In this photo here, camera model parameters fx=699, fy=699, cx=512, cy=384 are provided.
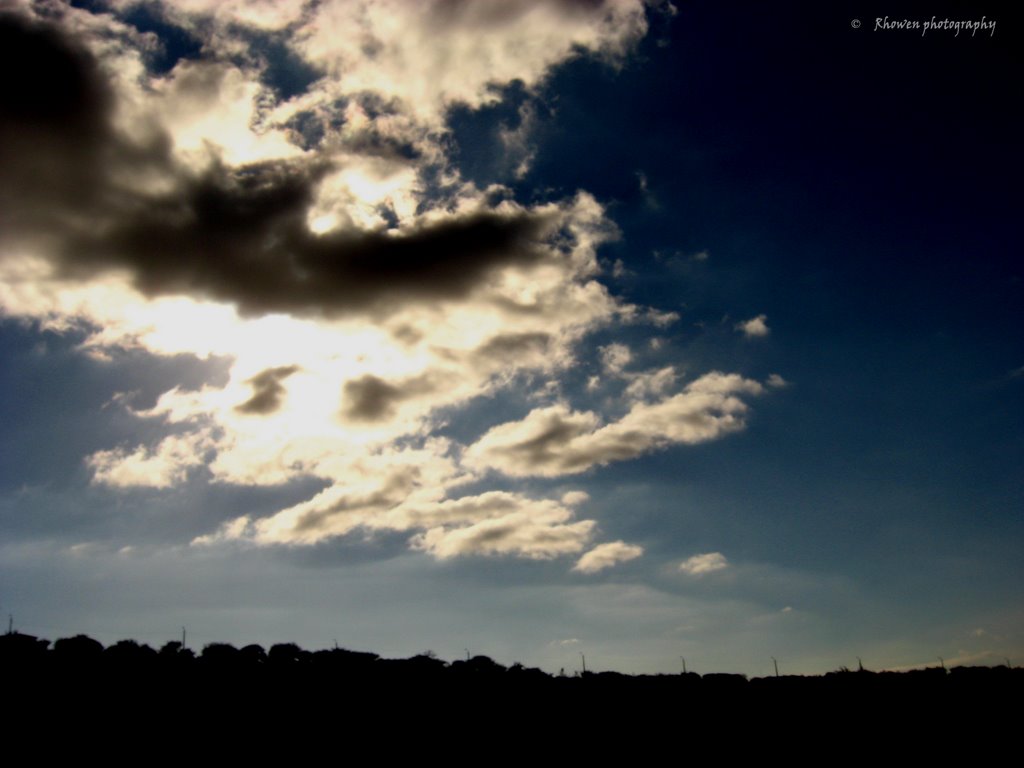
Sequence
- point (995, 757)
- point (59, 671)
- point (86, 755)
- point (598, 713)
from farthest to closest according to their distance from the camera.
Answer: point (995, 757) → point (598, 713) → point (59, 671) → point (86, 755)

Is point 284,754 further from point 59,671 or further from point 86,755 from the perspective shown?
point 59,671

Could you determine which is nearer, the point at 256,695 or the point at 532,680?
the point at 256,695

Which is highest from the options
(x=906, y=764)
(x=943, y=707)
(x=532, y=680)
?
(x=532, y=680)

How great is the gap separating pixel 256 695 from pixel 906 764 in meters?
17.5

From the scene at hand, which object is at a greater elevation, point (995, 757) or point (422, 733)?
point (422, 733)

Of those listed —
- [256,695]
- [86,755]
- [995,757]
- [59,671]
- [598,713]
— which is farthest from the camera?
[995,757]

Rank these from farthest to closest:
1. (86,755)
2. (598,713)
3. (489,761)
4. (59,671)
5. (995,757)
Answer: (995,757) → (598,713) → (489,761) → (59,671) → (86,755)

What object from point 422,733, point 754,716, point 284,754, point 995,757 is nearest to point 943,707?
point 995,757

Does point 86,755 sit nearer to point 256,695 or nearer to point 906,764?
point 256,695

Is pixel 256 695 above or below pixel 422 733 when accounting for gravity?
above

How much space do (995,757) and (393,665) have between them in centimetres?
1735

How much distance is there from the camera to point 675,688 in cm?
2005

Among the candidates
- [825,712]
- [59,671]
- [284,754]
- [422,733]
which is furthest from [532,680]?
[59,671]

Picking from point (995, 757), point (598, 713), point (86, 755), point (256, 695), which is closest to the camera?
point (86, 755)
